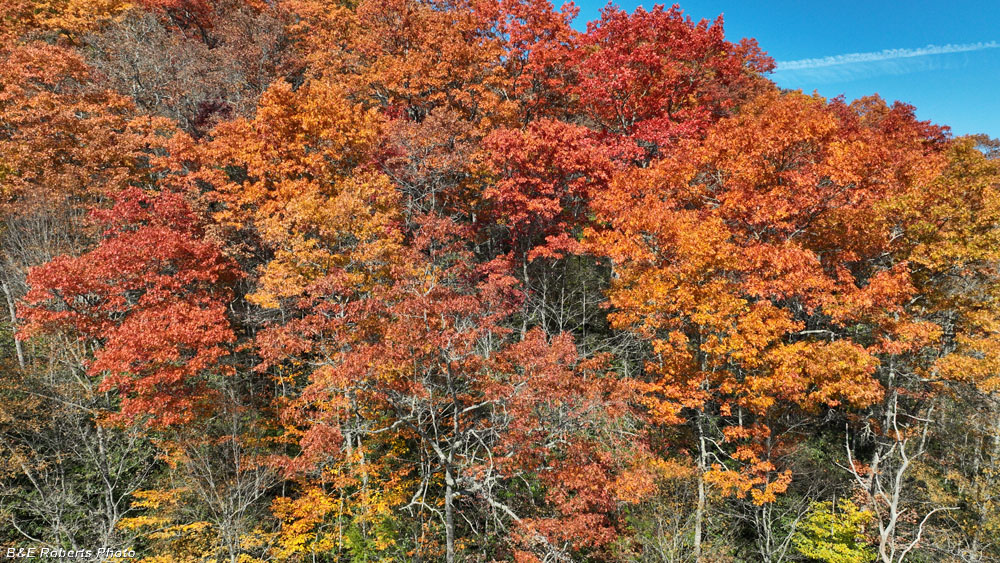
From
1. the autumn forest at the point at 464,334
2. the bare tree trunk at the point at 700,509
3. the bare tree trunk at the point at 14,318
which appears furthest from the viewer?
the bare tree trunk at the point at 700,509

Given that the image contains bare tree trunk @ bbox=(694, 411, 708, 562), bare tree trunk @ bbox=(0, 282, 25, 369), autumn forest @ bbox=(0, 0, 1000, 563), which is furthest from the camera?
bare tree trunk @ bbox=(694, 411, 708, 562)

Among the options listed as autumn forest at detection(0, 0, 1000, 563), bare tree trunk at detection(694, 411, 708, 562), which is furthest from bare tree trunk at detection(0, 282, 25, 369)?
bare tree trunk at detection(694, 411, 708, 562)

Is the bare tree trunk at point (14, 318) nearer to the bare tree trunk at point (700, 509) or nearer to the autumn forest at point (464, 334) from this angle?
the autumn forest at point (464, 334)

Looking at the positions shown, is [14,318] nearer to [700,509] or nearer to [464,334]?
[464,334]

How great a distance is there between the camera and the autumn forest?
13.9m

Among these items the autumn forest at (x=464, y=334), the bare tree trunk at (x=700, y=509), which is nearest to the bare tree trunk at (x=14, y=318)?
the autumn forest at (x=464, y=334)

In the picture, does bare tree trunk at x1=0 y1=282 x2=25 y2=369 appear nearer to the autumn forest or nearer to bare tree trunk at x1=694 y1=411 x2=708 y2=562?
the autumn forest

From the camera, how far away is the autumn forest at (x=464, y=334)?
1393 cm

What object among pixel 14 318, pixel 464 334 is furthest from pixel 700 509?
pixel 14 318

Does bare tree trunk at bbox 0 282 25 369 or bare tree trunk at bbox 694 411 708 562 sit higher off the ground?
bare tree trunk at bbox 0 282 25 369

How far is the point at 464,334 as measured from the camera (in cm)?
1257

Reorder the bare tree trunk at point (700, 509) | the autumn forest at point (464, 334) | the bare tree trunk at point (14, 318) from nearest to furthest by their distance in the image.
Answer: the autumn forest at point (464, 334) → the bare tree trunk at point (14, 318) → the bare tree trunk at point (700, 509)

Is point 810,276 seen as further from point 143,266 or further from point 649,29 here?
point 143,266

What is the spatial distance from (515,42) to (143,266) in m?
21.2
